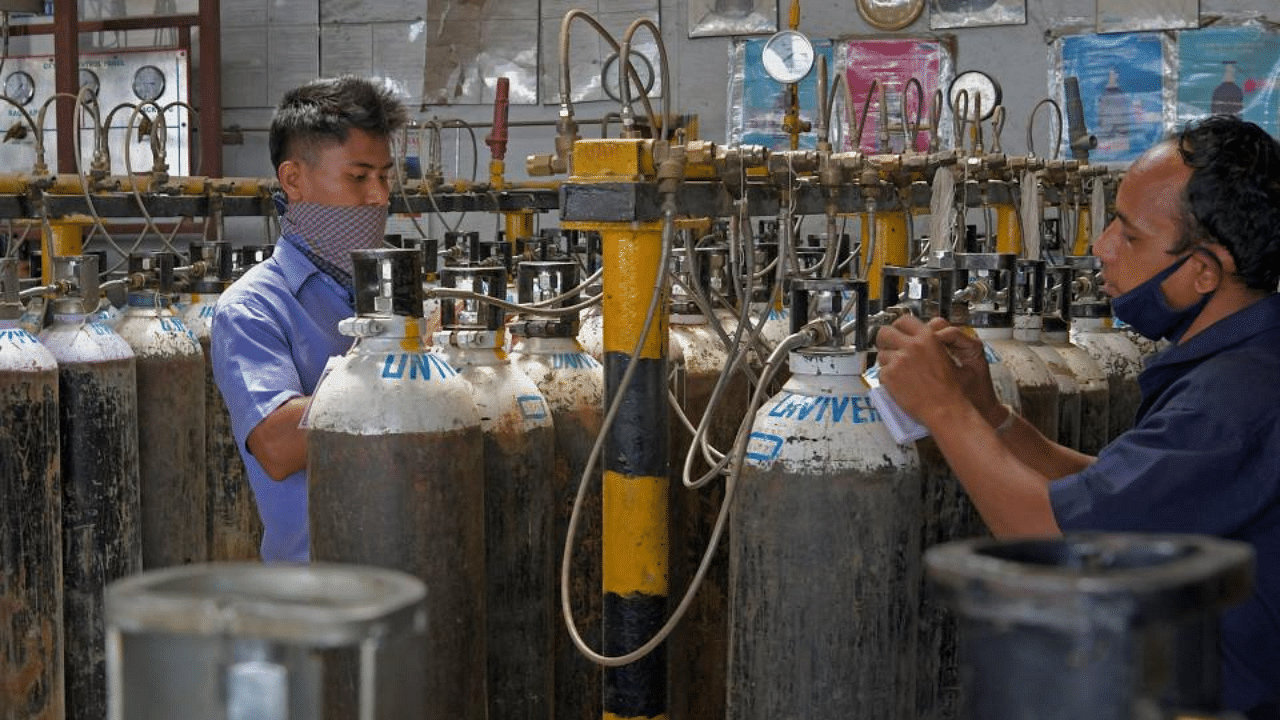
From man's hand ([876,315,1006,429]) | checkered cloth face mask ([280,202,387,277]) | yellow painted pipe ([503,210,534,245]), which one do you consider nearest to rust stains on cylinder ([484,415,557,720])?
checkered cloth face mask ([280,202,387,277])

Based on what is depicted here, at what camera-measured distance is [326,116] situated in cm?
231

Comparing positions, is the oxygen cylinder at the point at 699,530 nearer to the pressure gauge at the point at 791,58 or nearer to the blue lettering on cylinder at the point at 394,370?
the blue lettering on cylinder at the point at 394,370

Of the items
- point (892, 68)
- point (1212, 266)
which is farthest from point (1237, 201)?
point (892, 68)

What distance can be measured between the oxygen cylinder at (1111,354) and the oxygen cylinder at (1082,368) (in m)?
0.14

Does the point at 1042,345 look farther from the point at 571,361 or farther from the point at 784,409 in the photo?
the point at 784,409

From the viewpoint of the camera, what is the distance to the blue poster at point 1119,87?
7.51m

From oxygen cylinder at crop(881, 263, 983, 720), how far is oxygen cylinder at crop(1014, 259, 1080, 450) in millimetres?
877

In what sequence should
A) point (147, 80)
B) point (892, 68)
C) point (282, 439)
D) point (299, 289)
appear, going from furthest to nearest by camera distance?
1. point (147, 80)
2. point (892, 68)
3. point (299, 289)
4. point (282, 439)

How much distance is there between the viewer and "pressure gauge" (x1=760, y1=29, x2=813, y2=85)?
11.7 ft

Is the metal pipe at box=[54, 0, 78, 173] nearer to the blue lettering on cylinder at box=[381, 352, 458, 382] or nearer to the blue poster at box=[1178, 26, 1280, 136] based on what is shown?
the blue poster at box=[1178, 26, 1280, 136]

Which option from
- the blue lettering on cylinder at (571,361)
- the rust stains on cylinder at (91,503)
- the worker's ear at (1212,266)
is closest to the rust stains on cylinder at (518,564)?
the blue lettering on cylinder at (571,361)

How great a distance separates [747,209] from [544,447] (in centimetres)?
47

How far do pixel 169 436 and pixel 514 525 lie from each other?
166 centimetres

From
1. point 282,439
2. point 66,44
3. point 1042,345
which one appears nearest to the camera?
point 282,439
